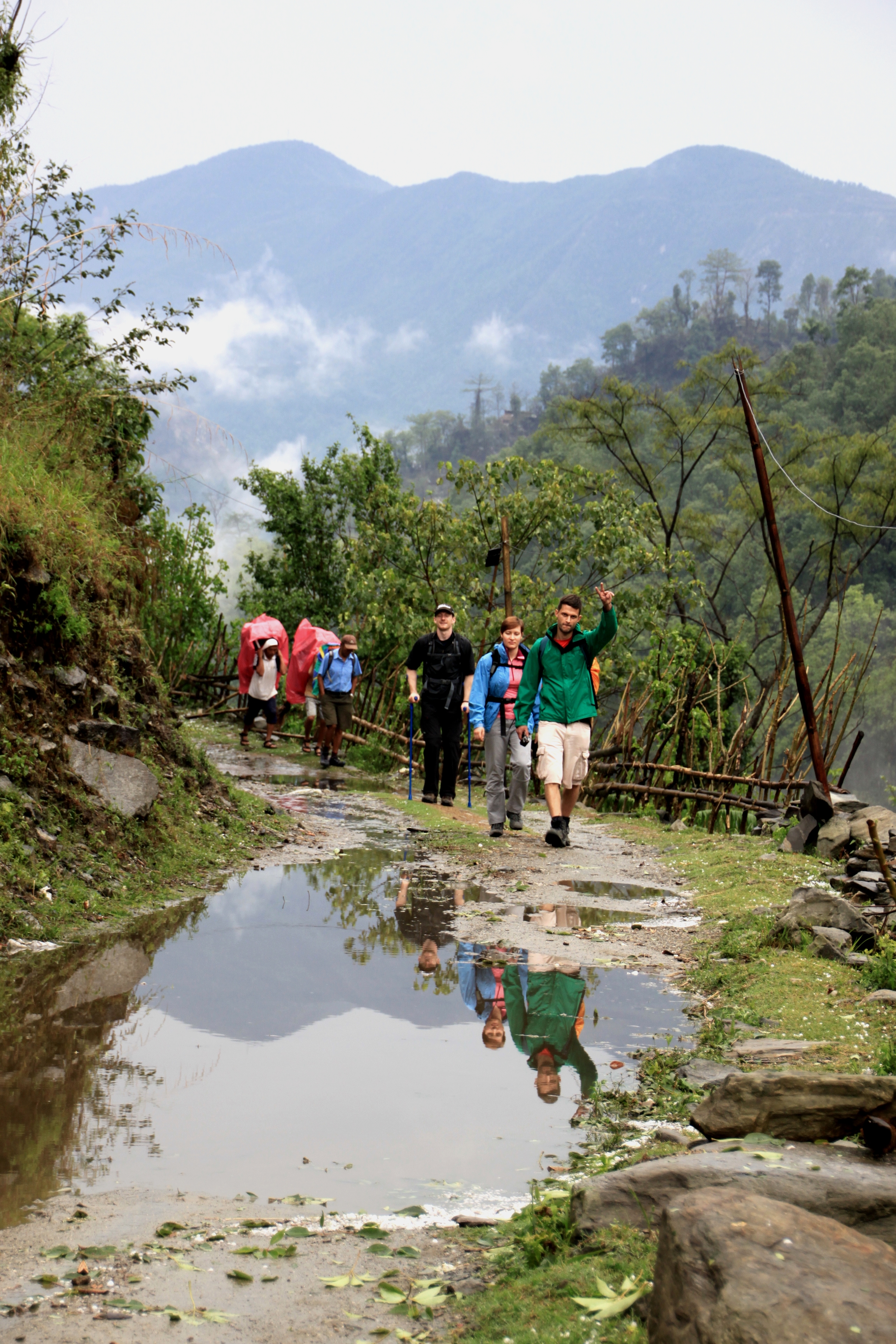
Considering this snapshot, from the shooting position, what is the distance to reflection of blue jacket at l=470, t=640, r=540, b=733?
10203 mm

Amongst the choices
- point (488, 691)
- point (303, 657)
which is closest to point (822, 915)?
point (488, 691)

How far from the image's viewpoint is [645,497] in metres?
46.9

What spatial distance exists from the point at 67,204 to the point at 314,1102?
431 inches

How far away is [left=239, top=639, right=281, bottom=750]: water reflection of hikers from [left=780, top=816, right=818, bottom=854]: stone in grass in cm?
804

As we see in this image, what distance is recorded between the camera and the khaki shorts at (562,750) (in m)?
9.30

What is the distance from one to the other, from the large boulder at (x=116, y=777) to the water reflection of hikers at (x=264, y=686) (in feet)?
27.3

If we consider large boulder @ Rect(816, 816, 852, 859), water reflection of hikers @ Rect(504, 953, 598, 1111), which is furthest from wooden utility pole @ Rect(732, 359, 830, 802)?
water reflection of hikers @ Rect(504, 953, 598, 1111)

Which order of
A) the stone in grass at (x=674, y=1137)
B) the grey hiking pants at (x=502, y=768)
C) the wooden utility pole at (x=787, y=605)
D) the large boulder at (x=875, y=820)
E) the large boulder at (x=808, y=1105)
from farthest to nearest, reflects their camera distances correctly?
the grey hiking pants at (x=502, y=768) < the wooden utility pole at (x=787, y=605) < the large boulder at (x=875, y=820) < the stone in grass at (x=674, y=1137) < the large boulder at (x=808, y=1105)

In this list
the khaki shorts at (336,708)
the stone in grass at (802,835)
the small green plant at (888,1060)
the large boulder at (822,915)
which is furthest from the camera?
the khaki shorts at (336,708)

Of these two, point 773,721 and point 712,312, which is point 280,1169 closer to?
point 773,721

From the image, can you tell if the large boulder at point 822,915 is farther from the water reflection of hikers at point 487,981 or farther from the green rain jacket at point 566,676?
the green rain jacket at point 566,676

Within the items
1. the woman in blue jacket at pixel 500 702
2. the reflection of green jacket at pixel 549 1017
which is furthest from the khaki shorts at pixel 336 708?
the reflection of green jacket at pixel 549 1017

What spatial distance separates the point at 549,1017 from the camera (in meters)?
4.95

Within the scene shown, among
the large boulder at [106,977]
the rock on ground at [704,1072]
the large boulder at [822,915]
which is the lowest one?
the large boulder at [106,977]
